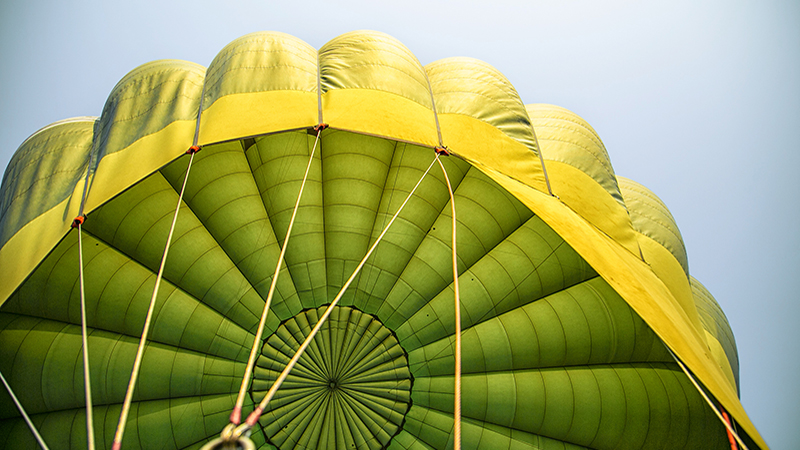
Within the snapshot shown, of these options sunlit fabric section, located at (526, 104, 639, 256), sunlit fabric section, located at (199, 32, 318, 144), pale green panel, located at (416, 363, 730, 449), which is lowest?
pale green panel, located at (416, 363, 730, 449)

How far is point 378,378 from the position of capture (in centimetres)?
548

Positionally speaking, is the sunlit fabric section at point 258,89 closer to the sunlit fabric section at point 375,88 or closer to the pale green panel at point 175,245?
the sunlit fabric section at point 375,88

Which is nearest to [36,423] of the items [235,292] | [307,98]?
[235,292]

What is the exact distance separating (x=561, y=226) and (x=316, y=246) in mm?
2996

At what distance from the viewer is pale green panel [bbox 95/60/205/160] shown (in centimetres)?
410

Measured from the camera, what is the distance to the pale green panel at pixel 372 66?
421cm

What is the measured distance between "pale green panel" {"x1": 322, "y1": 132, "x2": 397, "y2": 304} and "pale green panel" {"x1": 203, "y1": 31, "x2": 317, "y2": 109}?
3.15 feet

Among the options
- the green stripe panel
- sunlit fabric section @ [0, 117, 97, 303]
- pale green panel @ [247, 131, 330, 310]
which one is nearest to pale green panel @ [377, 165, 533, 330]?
the green stripe panel

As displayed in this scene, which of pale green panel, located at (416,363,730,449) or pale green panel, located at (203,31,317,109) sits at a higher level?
pale green panel, located at (203,31,317,109)

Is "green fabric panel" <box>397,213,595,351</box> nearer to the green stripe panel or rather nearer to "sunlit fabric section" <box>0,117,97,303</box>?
the green stripe panel

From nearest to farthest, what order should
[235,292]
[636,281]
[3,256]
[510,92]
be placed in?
[636,281]
[3,256]
[510,92]
[235,292]

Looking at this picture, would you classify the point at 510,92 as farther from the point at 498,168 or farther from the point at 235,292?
the point at 235,292

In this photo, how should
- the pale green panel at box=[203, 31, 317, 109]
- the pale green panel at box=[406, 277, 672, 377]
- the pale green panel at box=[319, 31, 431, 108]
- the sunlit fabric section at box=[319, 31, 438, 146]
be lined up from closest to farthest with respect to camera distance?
the sunlit fabric section at box=[319, 31, 438, 146], the pale green panel at box=[203, 31, 317, 109], the pale green panel at box=[319, 31, 431, 108], the pale green panel at box=[406, 277, 672, 377]

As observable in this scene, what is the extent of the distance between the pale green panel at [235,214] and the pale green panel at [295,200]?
89 mm
